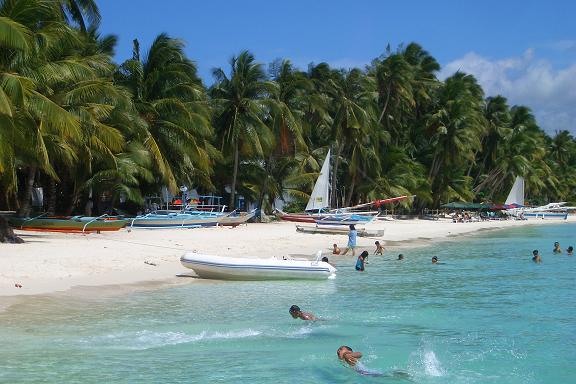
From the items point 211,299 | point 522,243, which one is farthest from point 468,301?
point 522,243

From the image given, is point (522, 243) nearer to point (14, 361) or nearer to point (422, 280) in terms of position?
point (422, 280)

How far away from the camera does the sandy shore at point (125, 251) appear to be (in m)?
16.0

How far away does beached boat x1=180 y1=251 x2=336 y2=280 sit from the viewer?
17.7 m

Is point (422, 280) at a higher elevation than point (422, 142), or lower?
lower

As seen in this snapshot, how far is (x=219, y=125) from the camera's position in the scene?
39.5 m

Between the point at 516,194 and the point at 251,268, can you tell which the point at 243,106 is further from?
the point at 516,194

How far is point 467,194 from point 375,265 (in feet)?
149

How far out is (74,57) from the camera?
25.0m

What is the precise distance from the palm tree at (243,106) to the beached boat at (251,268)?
19898mm

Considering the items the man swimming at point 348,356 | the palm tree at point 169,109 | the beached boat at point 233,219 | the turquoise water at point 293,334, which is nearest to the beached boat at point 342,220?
the beached boat at point 233,219

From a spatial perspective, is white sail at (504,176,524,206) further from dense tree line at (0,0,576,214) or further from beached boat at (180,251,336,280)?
beached boat at (180,251,336,280)

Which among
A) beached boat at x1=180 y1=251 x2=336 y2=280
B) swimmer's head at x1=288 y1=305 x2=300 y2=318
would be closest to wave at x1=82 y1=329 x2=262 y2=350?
swimmer's head at x1=288 y1=305 x2=300 y2=318

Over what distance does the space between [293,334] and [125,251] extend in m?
10.4

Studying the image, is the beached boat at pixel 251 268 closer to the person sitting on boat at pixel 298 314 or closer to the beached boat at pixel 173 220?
the person sitting on boat at pixel 298 314
